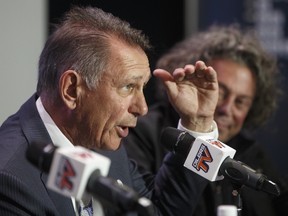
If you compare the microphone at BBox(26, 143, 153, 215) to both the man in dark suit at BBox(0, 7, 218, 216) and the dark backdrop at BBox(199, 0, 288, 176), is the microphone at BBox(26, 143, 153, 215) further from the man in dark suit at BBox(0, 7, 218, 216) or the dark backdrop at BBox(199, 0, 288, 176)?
the dark backdrop at BBox(199, 0, 288, 176)

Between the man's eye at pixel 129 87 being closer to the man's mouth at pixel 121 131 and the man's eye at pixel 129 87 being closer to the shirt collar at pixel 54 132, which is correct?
the man's mouth at pixel 121 131

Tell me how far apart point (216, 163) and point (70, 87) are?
453 mm

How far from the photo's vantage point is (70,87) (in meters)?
1.88

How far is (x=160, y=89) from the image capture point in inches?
124

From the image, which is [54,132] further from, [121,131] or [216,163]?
[216,163]

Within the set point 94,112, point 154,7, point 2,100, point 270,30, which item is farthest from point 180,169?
point 154,7

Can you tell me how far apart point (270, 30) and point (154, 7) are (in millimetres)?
695

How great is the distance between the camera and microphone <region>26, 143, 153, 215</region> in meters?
1.20

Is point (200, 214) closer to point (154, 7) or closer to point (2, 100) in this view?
point (2, 100)

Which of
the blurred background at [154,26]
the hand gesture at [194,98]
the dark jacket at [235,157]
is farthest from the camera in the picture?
the blurred background at [154,26]

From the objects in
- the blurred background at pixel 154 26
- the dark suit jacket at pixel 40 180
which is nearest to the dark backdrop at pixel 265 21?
the blurred background at pixel 154 26

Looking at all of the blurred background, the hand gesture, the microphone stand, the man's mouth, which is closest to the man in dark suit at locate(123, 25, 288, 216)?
the blurred background

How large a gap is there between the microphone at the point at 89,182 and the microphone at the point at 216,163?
48 centimetres

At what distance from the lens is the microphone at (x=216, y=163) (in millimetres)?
1639
